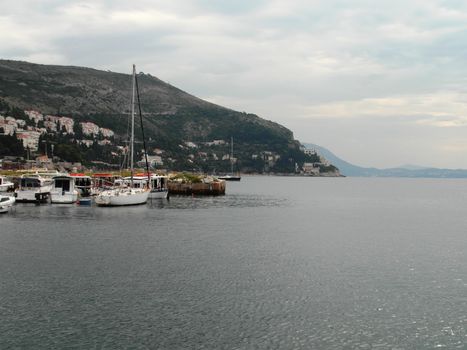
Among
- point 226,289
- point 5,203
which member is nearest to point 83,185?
point 5,203

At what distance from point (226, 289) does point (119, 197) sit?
172 feet

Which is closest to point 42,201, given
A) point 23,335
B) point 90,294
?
point 90,294

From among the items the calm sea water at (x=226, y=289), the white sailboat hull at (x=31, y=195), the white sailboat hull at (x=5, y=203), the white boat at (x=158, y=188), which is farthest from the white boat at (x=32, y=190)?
the calm sea water at (x=226, y=289)

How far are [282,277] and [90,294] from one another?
12112mm

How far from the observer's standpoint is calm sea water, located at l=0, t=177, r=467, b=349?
67.2 feet

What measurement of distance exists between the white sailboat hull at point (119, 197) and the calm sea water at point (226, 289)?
22054mm

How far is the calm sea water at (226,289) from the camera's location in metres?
20.5

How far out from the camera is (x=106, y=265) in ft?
110

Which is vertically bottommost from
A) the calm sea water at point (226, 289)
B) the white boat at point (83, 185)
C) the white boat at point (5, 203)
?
the calm sea water at point (226, 289)

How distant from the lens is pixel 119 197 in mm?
77438

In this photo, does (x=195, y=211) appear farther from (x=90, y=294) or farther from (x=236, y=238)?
(x=90, y=294)

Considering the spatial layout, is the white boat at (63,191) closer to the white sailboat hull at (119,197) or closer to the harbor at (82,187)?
the harbor at (82,187)

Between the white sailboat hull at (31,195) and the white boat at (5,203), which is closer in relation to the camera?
the white boat at (5,203)

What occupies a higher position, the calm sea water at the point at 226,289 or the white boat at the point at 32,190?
the white boat at the point at 32,190
